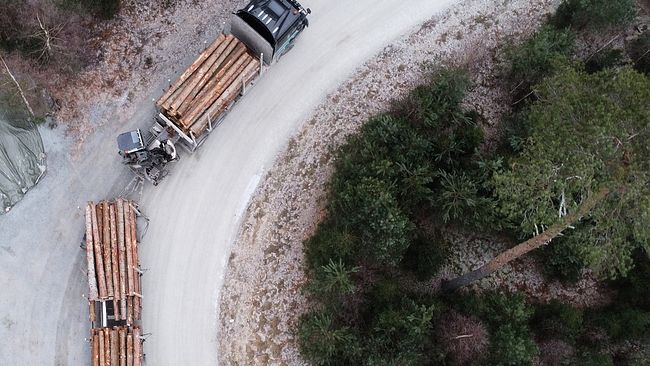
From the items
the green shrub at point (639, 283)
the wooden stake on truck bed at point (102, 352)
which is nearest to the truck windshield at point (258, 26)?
the wooden stake on truck bed at point (102, 352)

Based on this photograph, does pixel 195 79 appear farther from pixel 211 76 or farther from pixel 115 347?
pixel 115 347

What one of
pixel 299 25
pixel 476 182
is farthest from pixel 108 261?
pixel 476 182

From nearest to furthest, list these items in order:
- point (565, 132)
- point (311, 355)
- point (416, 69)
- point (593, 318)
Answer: point (565, 132) → point (311, 355) → point (593, 318) → point (416, 69)

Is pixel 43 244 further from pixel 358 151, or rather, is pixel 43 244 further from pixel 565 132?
pixel 565 132

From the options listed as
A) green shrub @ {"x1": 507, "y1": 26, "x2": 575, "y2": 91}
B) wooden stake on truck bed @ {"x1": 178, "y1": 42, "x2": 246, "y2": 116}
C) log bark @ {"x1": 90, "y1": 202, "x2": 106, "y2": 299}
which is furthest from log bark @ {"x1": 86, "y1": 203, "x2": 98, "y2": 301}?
green shrub @ {"x1": 507, "y1": 26, "x2": 575, "y2": 91}

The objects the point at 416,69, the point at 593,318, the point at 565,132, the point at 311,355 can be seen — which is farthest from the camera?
the point at 416,69

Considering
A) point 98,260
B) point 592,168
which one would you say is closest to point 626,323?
point 592,168
